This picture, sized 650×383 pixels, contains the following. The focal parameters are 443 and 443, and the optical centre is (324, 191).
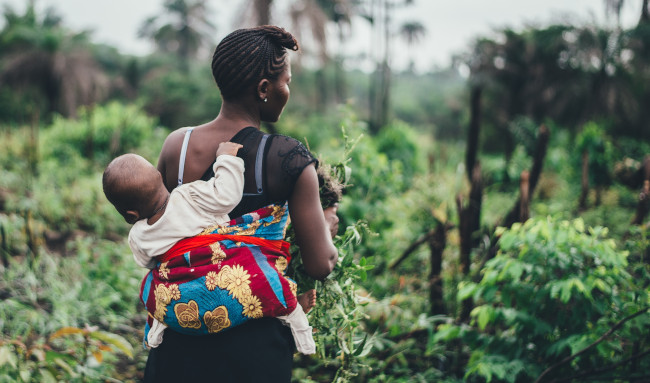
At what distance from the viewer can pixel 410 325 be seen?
298 centimetres

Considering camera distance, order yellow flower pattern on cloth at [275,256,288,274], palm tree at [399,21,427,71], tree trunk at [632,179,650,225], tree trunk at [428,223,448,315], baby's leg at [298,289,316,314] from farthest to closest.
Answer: palm tree at [399,21,427,71] < tree trunk at [428,223,448,315] < tree trunk at [632,179,650,225] < baby's leg at [298,289,316,314] < yellow flower pattern on cloth at [275,256,288,274]

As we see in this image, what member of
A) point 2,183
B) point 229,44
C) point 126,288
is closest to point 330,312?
point 229,44

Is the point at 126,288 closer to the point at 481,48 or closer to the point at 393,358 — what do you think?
the point at 393,358

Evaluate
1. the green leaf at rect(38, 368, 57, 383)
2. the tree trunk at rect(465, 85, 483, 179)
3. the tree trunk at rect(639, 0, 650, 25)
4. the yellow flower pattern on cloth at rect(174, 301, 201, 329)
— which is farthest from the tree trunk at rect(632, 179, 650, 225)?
the tree trunk at rect(639, 0, 650, 25)

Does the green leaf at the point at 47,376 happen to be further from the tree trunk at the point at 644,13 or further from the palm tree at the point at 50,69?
the palm tree at the point at 50,69

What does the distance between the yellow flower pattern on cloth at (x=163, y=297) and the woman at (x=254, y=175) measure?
114 mm

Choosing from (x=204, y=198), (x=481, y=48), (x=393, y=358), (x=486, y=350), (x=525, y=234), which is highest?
(x=481, y=48)

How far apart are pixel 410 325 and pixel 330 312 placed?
1395mm

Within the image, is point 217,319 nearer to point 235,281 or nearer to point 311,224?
point 235,281

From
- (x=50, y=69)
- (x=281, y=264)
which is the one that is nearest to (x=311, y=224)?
(x=281, y=264)

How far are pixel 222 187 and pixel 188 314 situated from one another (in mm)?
356

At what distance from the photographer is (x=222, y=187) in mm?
1154

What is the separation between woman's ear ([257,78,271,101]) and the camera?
4.07 feet

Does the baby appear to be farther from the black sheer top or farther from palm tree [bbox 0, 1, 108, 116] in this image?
palm tree [bbox 0, 1, 108, 116]
